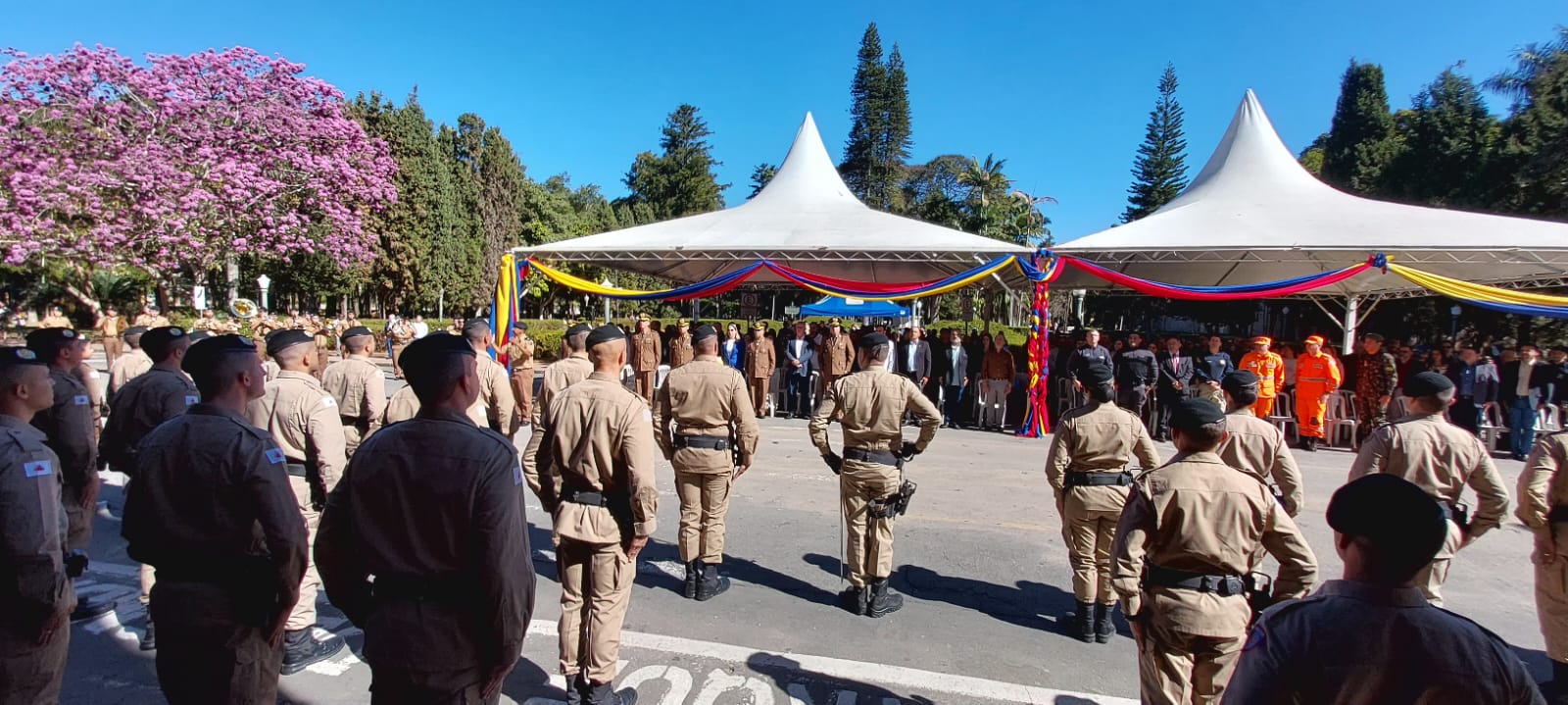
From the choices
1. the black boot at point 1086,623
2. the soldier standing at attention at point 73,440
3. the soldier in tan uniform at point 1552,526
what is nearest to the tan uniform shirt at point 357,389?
the soldier standing at attention at point 73,440

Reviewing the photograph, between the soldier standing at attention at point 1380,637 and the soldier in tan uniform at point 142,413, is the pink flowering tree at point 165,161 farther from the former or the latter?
the soldier standing at attention at point 1380,637

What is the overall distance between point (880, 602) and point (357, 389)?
392 cm

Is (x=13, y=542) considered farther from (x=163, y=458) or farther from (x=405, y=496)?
(x=405, y=496)

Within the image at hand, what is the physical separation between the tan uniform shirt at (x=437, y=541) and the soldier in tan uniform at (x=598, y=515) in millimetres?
1244

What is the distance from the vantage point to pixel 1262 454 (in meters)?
3.89

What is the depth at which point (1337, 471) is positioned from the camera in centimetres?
934

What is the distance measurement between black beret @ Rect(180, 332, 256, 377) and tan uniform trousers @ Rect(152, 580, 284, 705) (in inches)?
28.4

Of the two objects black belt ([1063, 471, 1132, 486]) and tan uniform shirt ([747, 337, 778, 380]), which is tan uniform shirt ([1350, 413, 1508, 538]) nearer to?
black belt ([1063, 471, 1132, 486])

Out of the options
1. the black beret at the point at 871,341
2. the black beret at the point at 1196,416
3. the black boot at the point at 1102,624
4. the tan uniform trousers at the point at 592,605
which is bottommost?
the black boot at the point at 1102,624

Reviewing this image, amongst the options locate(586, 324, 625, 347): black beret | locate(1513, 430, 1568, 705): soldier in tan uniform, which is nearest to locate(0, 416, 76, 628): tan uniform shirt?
locate(586, 324, 625, 347): black beret

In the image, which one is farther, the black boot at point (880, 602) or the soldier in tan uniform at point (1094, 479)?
the black boot at point (880, 602)

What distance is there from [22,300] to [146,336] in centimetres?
3937

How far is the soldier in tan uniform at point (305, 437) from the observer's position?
13.1 feet

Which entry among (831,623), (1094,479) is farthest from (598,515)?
(1094,479)
